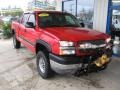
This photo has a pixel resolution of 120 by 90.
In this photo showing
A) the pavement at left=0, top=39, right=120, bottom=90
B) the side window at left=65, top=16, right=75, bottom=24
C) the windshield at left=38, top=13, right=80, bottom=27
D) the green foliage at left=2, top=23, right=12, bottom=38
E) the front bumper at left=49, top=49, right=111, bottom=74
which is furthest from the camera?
the green foliage at left=2, top=23, right=12, bottom=38

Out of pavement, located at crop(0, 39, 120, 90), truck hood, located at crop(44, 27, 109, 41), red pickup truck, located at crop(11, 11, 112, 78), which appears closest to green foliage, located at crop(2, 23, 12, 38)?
pavement, located at crop(0, 39, 120, 90)

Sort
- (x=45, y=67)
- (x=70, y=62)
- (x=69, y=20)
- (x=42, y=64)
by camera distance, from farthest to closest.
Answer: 1. (x=69, y=20)
2. (x=42, y=64)
3. (x=45, y=67)
4. (x=70, y=62)

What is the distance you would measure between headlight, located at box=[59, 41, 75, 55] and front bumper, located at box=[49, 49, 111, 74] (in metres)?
0.11

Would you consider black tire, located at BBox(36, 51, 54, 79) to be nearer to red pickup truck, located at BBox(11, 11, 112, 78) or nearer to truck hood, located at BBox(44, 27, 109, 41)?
red pickup truck, located at BBox(11, 11, 112, 78)

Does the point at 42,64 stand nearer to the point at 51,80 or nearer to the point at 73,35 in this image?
the point at 51,80

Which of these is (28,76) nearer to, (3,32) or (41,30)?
(41,30)

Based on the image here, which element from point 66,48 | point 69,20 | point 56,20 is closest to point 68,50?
point 66,48

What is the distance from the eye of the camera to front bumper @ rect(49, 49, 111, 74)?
202 inches

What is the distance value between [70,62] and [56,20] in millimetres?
2250

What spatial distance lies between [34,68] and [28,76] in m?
A: 0.85

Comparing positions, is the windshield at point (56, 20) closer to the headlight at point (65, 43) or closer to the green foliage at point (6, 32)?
the headlight at point (65, 43)

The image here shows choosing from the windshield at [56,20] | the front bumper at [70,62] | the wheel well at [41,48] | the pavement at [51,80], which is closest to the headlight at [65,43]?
the front bumper at [70,62]

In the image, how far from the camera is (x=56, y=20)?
23.0 feet

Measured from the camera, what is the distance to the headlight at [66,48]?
5.20 meters
